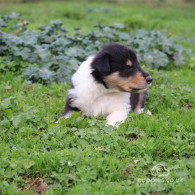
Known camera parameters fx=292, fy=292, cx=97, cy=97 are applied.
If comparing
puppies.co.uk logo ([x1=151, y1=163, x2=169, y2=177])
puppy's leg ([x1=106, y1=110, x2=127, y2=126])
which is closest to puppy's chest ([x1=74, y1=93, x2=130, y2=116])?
puppy's leg ([x1=106, y1=110, x2=127, y2=126])

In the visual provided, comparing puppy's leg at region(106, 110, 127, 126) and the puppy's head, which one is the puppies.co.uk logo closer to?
puppy's leg at region(106, 110, 127, 126)

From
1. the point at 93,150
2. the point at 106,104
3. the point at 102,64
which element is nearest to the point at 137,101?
the point at 106,104

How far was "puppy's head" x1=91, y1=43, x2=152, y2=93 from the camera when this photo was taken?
3.97 metres

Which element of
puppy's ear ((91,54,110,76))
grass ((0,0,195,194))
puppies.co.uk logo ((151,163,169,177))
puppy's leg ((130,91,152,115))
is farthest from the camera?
puppy's leg ((130,91,152,115))

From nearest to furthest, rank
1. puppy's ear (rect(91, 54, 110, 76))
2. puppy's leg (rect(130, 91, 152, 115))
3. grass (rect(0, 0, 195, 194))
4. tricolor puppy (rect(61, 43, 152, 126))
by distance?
grass (rect(0, 0, 195, 194)), puppy's ear (rect(91, 54, 110, 76)), tricolor puppy (rect(61, 43, 152, 126)), puppy's leg (rect(130, 91, 152, 115))

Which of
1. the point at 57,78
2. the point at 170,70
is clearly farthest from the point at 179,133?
the point at 170,70

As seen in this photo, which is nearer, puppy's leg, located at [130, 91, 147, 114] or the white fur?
the white fur

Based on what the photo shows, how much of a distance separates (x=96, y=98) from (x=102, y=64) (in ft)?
1.85

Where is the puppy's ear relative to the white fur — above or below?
above

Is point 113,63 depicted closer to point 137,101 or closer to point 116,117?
point 116,117

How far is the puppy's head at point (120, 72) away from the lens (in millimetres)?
3969

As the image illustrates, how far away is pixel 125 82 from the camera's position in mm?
3994

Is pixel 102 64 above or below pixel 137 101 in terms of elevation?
above

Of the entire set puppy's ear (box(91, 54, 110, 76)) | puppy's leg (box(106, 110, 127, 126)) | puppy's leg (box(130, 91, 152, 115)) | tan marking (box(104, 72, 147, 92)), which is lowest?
puppy's leg (box(130, 91, 152, 115))
